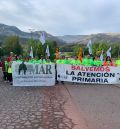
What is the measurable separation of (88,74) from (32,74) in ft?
11.2

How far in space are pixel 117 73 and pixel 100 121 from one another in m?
10.6

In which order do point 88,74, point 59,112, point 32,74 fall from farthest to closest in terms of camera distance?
point 88,74
point 32,74
point 59,112

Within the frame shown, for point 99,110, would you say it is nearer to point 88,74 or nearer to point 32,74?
point 32,74

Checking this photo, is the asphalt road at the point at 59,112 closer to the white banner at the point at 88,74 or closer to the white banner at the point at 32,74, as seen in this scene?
the white banner at the point at 32,74

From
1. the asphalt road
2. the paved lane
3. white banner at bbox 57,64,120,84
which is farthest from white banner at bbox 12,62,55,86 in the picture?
the paved lane

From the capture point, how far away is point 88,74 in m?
18.6

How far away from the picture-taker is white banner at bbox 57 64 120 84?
18500 mm

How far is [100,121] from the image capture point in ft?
27.0

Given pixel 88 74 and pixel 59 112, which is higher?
pixel 88 74

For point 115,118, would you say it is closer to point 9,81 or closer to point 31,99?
point 31,99

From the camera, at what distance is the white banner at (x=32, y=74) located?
688 inches

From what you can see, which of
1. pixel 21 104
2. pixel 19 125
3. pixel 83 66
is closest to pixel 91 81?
pixel 83 66

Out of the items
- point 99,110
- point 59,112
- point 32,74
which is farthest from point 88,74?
point 59,112

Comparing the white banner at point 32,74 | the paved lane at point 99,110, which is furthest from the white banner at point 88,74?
the paved lane at point 99,110
